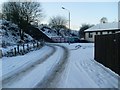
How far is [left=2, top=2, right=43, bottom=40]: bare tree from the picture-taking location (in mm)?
65500

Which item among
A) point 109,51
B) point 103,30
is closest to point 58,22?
point 103,30

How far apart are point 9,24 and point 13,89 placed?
58397mm

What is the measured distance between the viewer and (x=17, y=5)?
223ft

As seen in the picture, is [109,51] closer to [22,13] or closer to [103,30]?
[22,13]

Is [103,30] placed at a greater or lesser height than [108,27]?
lesser

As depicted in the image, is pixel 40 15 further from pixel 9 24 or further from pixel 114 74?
pixel 114 74

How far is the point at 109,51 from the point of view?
1714 centimetres

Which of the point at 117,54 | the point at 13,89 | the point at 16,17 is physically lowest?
the point at 13,89

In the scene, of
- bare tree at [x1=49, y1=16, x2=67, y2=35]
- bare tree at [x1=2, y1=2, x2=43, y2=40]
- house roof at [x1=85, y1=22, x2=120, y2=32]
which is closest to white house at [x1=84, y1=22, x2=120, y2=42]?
house roof at [x1=85, y1=22, x2=120, y2=32]

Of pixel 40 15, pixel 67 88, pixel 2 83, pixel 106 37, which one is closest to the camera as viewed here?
pixel 67 88

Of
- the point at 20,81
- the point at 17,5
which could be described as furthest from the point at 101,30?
the point at 20,81

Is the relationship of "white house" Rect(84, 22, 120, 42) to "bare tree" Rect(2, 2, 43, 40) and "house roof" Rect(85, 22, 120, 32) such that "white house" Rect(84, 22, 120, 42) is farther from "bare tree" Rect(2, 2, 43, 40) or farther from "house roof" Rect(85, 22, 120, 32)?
"bare tree" Rect(2, 2, 43, 40)

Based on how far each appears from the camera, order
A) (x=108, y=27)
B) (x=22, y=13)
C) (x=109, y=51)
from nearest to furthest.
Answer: (x=109, y=51), (x=22, y=13), (x=108, y=27)

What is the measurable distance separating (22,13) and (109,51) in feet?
166
